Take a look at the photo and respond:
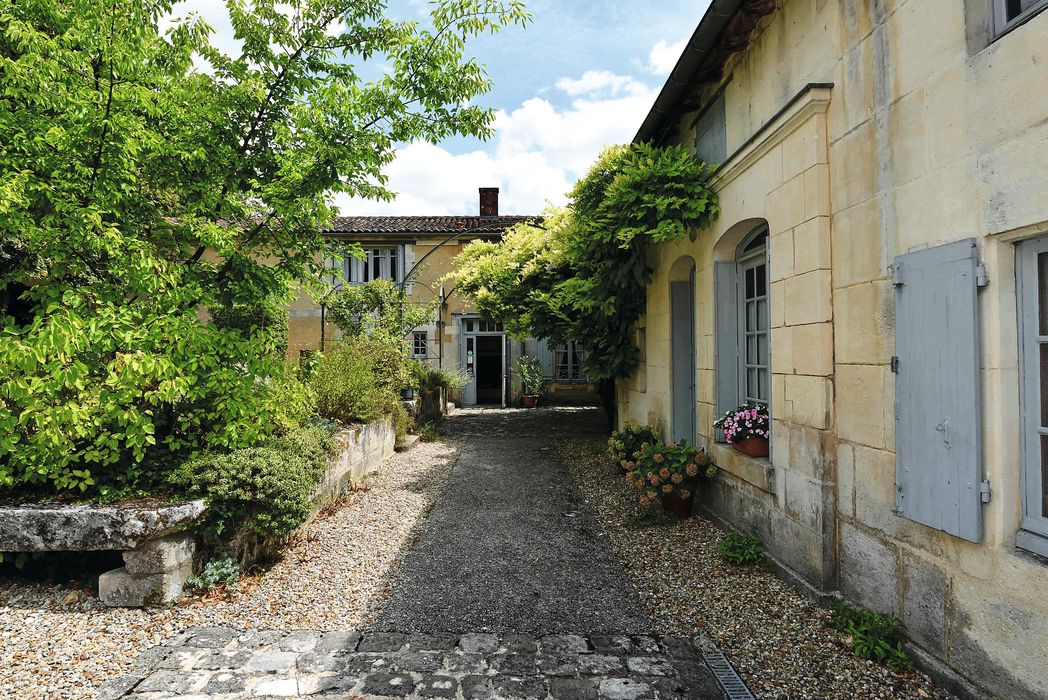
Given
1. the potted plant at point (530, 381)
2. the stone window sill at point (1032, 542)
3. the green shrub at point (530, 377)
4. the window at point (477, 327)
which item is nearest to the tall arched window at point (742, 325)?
the stone window sill at point (1032, 542)

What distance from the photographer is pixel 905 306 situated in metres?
2.78

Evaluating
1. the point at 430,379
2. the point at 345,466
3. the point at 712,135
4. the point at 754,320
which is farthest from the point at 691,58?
the point at 430,379

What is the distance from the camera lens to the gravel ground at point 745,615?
2.66 meters

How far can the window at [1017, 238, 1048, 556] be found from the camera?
225cm

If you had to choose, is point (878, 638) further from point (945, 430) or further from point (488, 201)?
point (488, 201)

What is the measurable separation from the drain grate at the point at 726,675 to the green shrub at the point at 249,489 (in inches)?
113

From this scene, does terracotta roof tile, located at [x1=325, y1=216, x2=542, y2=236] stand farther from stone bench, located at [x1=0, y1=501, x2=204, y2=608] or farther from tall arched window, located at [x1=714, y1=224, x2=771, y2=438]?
stone bench, located at [x1=0, y1=501, x2=204, y2=608]

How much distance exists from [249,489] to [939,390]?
160 inches

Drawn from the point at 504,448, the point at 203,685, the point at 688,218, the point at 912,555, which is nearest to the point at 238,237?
the point at 203,685

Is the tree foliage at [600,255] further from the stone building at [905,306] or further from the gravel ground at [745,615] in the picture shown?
the gravel ground at [745,615]

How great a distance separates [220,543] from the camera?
152 inches

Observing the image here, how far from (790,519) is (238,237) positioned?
4751mm

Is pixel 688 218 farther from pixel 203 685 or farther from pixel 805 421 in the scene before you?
pixel 203 685

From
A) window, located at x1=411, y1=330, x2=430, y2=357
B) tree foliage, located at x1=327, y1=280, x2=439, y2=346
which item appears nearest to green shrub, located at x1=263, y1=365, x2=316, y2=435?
tree foliage, located at x1=327, y1=280, x2=439, y2=346
